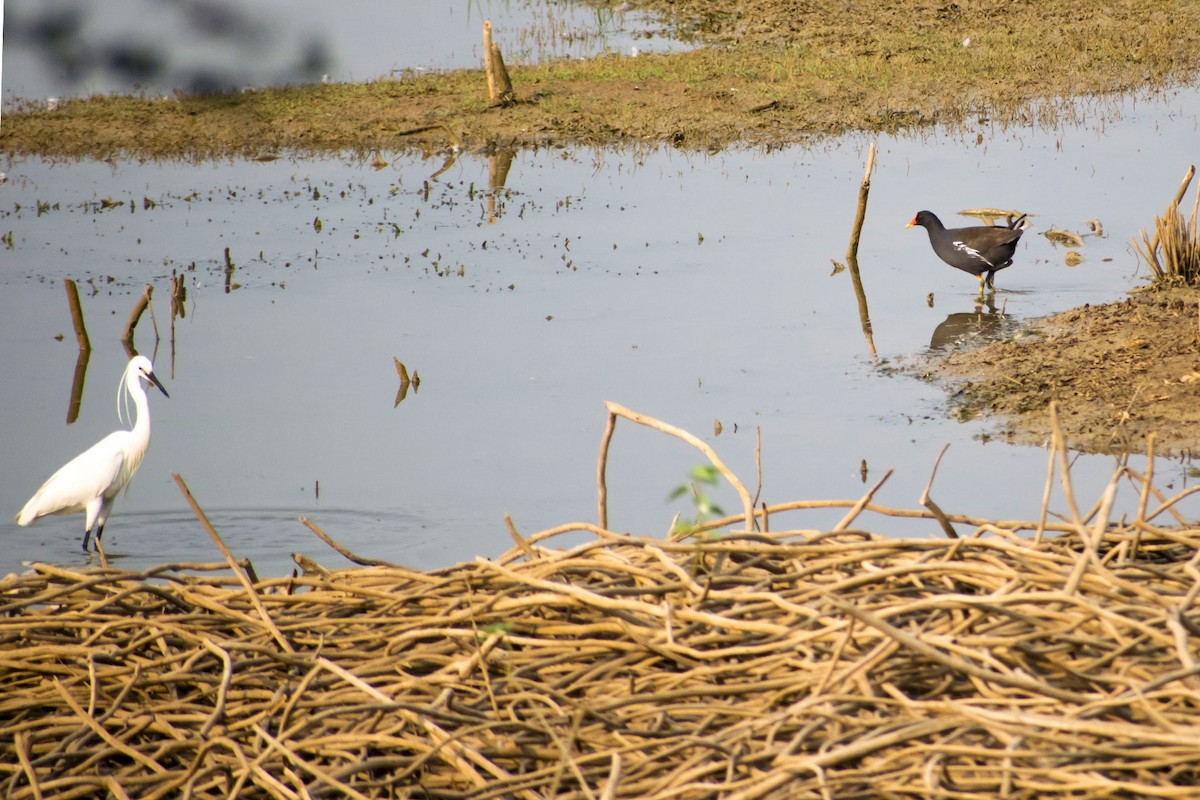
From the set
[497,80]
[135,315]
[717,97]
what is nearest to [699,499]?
[135,315]

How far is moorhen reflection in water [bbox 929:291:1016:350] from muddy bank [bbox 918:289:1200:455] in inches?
11.5

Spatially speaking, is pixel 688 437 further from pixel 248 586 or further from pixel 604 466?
pixel 248 586

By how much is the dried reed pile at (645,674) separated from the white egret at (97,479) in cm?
623

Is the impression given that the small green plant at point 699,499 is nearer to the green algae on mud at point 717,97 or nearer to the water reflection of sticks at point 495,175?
the water reflection of sticks at point 495,175

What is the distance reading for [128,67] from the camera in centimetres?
281

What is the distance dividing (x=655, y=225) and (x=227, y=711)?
1577cm

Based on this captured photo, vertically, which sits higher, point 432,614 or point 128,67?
point 128,67

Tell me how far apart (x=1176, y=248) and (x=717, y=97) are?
12.5m

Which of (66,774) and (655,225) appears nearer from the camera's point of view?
(66,774)

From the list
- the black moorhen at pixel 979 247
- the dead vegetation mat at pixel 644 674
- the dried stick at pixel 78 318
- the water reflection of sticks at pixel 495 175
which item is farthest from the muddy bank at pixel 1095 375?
the water reflection of sticks at pixel 495 175

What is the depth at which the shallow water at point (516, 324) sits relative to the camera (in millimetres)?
9234

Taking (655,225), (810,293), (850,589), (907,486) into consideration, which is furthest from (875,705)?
(655,225)

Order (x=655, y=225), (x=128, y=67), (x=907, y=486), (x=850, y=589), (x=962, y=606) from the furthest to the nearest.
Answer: (x=655, y=225), (x=907, y=486), (x=128, y=67), (x=850, y=589), (x=962, y=606)

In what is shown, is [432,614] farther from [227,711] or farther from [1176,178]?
[1176,178]
